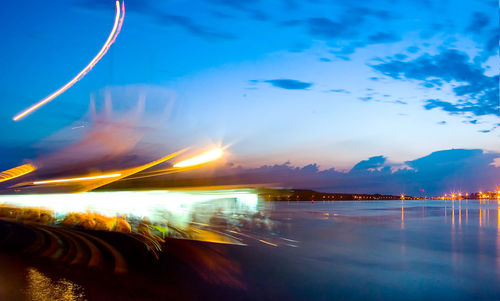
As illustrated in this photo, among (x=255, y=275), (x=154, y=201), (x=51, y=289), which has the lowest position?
(x=255, y=275)

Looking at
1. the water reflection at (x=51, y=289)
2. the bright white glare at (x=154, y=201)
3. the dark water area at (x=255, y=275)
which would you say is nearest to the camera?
the water reflection at (x=51, y=289)

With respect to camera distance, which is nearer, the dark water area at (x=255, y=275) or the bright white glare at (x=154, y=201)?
the dark water area at (x=255, y=275)

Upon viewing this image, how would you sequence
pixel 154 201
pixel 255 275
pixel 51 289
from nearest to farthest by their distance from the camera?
pixel 51 289
pixel 255 275
pixel 154 201

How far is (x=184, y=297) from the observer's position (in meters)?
7.91

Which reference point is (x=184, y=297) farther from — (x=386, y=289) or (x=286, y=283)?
(x=386, y=289)

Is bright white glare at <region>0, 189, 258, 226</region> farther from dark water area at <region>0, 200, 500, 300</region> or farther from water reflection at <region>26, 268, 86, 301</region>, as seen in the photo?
water reflection at <region>26, 268, 86, 301</region>

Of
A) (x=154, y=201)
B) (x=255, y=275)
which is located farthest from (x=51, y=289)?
(x=154, y=201)

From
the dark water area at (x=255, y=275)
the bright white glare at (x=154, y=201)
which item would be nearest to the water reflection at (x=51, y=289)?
the dark water area at (x=255, y=275)

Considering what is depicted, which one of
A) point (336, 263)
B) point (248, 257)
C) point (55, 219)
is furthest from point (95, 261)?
point (55, 219)

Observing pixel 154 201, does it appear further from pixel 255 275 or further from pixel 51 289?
pixel 51 289

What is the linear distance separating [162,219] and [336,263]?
12417mm

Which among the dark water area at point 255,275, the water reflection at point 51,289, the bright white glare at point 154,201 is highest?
the bright white glare at point 154,201

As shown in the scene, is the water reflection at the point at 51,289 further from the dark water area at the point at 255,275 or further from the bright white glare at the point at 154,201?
→ the bright white glare at the point at 154,201

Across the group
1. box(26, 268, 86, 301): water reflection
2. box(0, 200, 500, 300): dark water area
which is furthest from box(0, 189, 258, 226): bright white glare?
box(26, 268, 86, 301): water reflection
